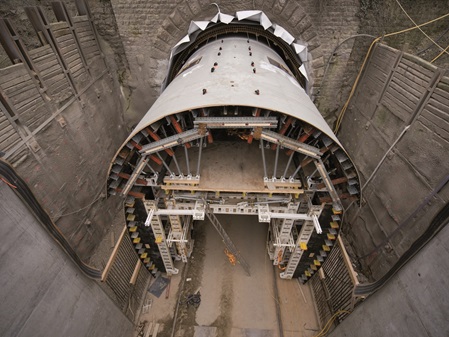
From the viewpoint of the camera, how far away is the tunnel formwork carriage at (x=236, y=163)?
13.9ft

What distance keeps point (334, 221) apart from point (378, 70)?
5.03 meters

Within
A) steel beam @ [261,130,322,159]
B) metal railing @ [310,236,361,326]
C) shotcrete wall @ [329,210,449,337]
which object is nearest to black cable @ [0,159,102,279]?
steel beam @ [261,130,322,159]

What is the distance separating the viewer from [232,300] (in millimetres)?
6848

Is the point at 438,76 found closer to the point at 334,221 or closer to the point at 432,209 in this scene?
the point at 432,209

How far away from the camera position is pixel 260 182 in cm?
515

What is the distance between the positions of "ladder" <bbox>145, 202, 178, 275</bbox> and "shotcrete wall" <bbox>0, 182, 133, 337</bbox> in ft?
5.46

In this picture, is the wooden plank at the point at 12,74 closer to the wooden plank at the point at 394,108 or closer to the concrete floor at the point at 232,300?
the concrete floor at the point at 232,300

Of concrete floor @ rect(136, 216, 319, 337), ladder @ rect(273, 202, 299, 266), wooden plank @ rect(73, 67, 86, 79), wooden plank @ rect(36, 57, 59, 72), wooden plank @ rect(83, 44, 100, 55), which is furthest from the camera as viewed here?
wooden plank @ rect(83, 44, 100, 55)

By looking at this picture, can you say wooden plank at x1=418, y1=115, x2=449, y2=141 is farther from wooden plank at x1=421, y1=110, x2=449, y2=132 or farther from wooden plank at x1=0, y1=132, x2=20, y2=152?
wooden plank at x1=0, y1=132, x2=20, y2=152

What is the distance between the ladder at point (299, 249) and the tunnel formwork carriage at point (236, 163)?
0.03m

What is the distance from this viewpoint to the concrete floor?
6328 millimetres

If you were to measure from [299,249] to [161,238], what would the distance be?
363cm

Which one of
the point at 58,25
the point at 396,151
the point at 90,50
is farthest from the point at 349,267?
the point at 90,50

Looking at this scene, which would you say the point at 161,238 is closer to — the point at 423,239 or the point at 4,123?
the point at 4,123
